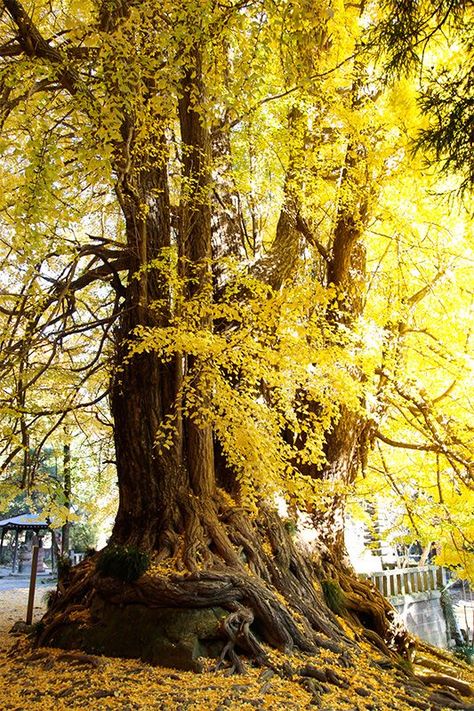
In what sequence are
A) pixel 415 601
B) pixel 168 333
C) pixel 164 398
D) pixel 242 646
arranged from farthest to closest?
pixel 415 601 → pixel 164 398 → pixel 168 333 → pixel 242 646

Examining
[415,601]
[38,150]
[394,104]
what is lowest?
[415,601]

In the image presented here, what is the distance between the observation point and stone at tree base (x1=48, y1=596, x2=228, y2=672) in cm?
470

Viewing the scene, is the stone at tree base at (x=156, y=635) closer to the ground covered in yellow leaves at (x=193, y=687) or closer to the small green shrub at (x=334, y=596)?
the ground covered in yellow leaves at (x=193, y=687)

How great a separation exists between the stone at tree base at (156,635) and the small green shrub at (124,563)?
27cm

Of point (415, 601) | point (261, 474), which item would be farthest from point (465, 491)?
point (261, 474)

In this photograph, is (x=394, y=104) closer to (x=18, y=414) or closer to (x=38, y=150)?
(x=38, y=150)

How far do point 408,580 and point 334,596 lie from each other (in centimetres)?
572

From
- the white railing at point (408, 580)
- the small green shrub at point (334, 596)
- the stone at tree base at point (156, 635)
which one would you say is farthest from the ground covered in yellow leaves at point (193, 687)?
the white railing at point (408, 580)

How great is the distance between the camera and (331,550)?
7.15 meters

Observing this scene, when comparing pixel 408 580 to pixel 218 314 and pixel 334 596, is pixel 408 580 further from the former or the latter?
pixel 218 314

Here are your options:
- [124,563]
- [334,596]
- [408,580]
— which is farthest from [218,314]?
[408,580]

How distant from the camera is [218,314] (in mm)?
5566

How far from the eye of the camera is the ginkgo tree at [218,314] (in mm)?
4723

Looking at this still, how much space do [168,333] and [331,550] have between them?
3769mm
